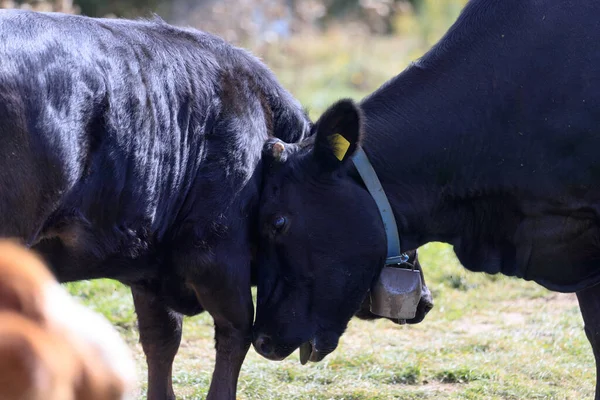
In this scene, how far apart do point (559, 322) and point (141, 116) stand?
12.0ft

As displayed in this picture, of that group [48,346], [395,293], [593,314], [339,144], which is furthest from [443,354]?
[48,346]

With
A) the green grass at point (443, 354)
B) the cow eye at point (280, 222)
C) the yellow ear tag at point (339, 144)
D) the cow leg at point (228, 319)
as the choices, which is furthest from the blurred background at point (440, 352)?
the cow eye at point (280, 222)

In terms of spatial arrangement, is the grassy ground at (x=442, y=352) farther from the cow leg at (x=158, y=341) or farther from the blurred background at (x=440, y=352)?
the cow leg at (x=158, y=341)

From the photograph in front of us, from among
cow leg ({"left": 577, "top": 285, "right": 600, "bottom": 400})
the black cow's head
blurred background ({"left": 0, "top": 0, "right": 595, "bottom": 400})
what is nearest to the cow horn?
the black cow's head

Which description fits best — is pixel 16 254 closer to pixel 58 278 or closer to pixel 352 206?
pixel 58 278

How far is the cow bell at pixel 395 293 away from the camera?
16.4 ft

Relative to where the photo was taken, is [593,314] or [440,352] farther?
[440,352]

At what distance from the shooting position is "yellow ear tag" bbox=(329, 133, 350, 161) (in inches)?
190

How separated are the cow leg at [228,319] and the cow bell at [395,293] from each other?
63 centimetres

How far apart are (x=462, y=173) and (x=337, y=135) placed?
662 millimetres

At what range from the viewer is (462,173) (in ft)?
16.4

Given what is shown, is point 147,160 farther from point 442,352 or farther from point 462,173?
point 442,352

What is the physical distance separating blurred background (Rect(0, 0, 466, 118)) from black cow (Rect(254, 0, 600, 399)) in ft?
24.5

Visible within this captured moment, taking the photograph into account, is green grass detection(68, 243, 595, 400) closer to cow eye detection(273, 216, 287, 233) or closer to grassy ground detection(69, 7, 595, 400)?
grassy ground detection(69, 7, 595, 400)
